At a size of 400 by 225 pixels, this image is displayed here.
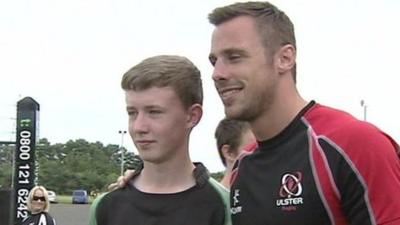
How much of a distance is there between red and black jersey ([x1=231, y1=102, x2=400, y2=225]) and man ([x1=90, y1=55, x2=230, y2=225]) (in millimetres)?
252

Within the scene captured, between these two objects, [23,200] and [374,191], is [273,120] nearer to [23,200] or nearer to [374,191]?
[374,191]

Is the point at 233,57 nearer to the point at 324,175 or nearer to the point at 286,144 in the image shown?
the point at 286,144

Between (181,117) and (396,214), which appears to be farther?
(181,117)

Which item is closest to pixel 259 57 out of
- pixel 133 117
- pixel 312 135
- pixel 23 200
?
pixel 312 135

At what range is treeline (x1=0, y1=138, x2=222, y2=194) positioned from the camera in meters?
66.0

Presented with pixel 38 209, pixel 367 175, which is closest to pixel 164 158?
pixel 367 175

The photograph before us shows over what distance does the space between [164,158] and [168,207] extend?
190 mm

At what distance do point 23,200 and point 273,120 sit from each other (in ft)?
38.2

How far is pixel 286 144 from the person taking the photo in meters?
2.83

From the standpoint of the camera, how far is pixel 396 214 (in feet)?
8.20

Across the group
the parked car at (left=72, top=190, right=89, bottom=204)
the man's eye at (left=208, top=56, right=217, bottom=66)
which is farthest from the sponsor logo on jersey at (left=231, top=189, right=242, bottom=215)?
the parked car at (left=72, top=190, right=89, bottom=204)

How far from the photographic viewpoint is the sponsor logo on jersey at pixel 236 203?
2.98 metres

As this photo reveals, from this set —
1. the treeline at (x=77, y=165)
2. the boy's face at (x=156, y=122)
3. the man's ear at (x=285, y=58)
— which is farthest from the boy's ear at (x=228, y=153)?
the treeline at (x=77, y=165)

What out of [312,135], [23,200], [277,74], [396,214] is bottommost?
[23,200]
